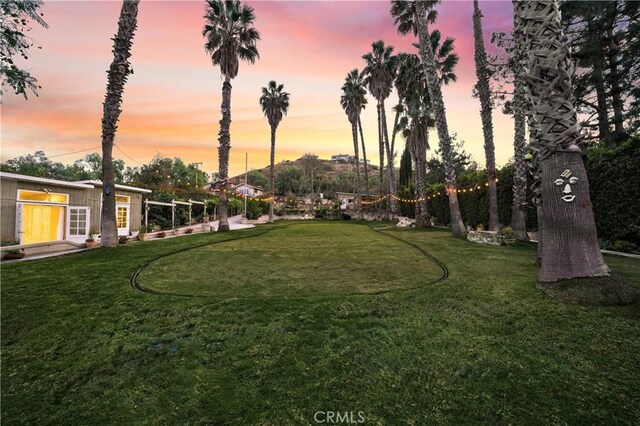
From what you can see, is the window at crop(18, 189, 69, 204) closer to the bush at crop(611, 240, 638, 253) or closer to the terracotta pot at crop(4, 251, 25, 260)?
the terracotta pot at crop(4, 251, 25, 260)

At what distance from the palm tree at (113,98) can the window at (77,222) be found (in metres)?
5.16

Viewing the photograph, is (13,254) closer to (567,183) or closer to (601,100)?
(567,183)

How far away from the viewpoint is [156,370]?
8.47 ft

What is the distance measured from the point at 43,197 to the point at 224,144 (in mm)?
9072

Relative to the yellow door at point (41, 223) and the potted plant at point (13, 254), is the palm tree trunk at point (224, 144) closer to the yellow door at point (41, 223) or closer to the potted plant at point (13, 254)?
the yellow door at point (41, 223)

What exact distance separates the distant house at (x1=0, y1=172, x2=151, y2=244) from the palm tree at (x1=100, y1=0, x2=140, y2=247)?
118 inches

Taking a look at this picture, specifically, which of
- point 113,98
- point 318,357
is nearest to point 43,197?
point 113,98

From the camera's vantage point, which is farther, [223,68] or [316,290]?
[223,68]

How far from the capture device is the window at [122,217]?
637 inches

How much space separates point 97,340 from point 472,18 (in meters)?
17.0

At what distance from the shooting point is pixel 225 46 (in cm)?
1783

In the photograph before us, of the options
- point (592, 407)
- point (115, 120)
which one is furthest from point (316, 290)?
point (115, 120)

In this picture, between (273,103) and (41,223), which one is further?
(273,103)

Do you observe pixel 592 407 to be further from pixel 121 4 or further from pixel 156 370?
pixel 121 4
